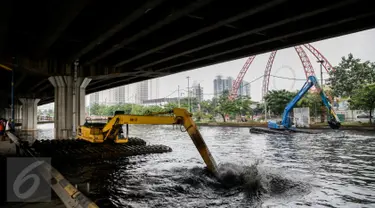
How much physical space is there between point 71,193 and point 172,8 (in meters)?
8.97

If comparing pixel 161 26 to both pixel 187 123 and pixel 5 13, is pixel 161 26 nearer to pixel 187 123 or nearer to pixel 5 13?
pixel 187 123

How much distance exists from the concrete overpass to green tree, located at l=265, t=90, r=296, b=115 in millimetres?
41458

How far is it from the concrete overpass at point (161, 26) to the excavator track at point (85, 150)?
20.4 feet

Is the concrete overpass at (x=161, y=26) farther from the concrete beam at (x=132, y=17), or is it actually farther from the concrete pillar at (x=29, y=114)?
the concrete pillar at (x=29, y=114)

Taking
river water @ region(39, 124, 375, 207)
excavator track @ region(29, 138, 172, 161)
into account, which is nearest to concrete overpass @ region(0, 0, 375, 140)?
excavator track @ region(29, 138, 172, 161)

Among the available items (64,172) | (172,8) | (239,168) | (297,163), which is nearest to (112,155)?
(64,172)

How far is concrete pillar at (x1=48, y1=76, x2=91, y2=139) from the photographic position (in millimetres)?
26000

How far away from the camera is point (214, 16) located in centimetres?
1321

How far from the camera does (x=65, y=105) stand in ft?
87.7

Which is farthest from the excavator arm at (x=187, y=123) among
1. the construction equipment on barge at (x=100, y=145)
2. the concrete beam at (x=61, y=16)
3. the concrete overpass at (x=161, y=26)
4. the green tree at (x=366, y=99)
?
the green tree at (x=366, y=99)

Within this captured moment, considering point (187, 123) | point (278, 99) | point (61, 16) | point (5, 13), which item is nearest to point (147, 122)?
point (187, 123)

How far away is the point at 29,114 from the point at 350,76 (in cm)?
6665

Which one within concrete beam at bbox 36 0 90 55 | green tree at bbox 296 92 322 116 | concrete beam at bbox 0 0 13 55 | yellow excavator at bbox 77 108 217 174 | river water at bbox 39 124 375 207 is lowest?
river water at bbox 39 124 375 207

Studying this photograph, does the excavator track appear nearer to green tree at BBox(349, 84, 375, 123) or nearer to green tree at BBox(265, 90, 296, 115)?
green tree at BBox(349, 84, 375, 123)
